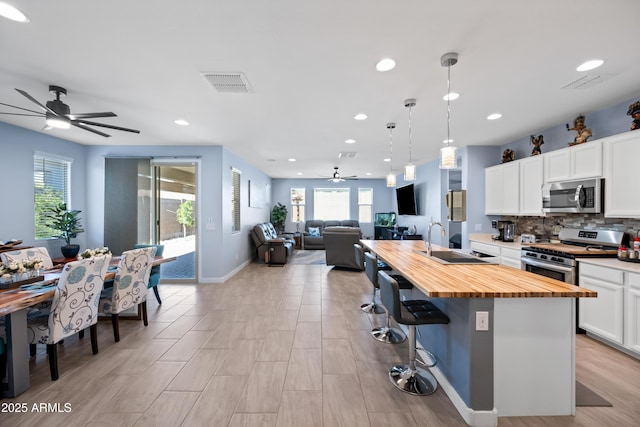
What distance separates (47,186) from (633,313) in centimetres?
760

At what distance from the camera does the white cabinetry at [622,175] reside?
8.46 ft

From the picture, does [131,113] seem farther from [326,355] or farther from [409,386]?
[409,386]

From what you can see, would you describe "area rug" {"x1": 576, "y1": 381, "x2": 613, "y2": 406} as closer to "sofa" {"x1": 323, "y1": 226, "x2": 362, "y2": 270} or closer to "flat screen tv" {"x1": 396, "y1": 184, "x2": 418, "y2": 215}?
"sofa" {"x1": 323, "y1": 226, "x2": 362, "y2": 270}

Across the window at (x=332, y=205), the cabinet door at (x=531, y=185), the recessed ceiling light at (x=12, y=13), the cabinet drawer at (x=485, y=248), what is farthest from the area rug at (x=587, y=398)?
the window at (x=332, y=205)

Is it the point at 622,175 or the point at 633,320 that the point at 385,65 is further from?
the point at 633,320

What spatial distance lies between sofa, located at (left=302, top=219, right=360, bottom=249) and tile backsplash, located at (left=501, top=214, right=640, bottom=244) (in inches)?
208

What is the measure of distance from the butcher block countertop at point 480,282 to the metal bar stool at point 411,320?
18 centimetres

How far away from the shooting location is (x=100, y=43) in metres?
1.90

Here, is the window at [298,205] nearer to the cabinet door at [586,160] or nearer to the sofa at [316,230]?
the sofa at [316,230]

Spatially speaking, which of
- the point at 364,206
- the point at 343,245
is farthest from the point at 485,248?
the point at 364,206

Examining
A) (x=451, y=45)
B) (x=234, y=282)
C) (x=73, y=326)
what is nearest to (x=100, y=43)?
(x=73, y=326)

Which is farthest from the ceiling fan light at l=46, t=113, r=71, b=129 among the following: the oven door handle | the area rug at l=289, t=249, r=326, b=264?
the oven door handle

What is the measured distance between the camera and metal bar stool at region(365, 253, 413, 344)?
8.47 feet

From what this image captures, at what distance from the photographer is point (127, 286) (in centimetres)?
281
